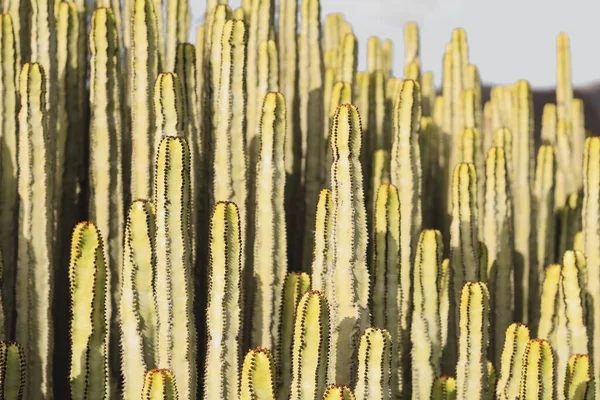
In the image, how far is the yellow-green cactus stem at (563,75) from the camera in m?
3.38

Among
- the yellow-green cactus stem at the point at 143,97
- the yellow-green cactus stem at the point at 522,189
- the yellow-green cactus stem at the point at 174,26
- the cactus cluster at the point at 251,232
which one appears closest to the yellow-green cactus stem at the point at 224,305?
the cactus cluster at the point at 251,232

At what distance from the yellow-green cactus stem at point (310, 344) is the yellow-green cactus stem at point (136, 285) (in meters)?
0.36

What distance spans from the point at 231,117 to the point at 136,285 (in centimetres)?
58

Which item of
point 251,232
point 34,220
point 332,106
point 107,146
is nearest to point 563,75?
point 332,106

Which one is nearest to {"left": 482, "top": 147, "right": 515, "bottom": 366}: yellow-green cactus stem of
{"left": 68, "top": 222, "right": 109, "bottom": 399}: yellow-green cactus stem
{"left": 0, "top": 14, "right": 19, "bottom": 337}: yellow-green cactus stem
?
{"left": 68, "top": 222, "right": 109, "bottom": 399}: yellow-green cactus stem

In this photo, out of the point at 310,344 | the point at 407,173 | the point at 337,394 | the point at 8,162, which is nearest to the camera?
the point at 337,394

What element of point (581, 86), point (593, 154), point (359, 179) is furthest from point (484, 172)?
point (581, 86)

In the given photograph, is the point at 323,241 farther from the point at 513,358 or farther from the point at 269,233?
the point at 513,358

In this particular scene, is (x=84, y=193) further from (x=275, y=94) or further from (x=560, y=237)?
(x=560, y=237)

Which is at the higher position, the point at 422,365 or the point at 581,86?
the point at 581,86

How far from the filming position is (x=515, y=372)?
2096 mm

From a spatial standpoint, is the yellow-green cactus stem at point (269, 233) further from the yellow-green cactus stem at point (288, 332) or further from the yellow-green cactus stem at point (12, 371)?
the yellow-green cactus stem at point (12, 371)

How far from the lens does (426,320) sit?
2199 mm

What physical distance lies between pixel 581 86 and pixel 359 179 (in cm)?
987
